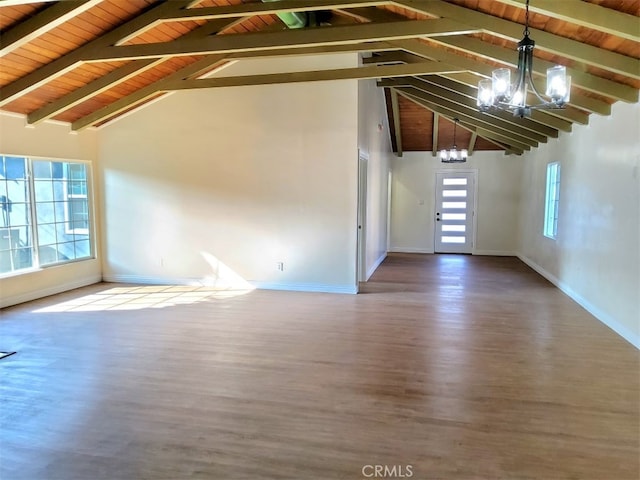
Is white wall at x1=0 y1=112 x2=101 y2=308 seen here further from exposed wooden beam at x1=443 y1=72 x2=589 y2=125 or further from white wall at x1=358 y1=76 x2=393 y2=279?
exposed wooden beam at x1=443 y1=72 x2=589 y2=125

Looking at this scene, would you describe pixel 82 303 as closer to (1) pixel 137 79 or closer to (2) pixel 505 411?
(1) pixel 137 79

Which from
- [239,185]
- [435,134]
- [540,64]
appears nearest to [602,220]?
[540,64]

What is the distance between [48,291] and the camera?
20.1 feet

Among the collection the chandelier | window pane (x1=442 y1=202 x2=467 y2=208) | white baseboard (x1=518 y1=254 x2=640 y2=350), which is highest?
the chandelier

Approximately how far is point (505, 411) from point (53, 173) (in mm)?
6455

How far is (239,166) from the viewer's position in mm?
6473

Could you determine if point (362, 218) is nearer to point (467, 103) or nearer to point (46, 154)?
point (467, 103)

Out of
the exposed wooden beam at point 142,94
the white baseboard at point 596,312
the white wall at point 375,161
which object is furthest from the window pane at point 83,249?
the white baseboard at point 596,312

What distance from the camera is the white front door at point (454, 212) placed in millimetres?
10399

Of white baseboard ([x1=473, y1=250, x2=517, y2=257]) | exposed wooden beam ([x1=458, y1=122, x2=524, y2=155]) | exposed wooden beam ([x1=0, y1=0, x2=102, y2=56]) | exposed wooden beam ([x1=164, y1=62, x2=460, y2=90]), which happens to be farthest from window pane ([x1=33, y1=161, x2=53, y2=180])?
white baseboard ([x1=473, y1=250, x2=517, y2=257])

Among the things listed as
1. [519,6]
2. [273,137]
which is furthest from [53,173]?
[519,6]

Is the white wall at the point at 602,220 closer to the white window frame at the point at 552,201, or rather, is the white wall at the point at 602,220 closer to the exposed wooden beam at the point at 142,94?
the white window frame at the point at 552,201

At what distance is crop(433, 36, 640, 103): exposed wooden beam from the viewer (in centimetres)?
414

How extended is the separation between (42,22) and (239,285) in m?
4.05
